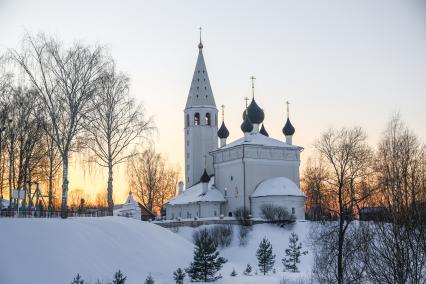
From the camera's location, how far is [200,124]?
70500 millimetres

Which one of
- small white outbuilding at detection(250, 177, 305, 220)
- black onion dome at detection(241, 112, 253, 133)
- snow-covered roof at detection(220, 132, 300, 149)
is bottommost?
small white outbuilding at detection(250, 177, 305, 220)

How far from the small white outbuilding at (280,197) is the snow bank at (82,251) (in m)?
24.5

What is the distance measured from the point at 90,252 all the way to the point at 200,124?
4602 cm

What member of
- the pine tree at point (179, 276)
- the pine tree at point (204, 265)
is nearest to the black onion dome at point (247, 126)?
the pine tree at point (204, 265)

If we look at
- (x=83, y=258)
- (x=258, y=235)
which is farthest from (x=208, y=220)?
(x=83, y=258)

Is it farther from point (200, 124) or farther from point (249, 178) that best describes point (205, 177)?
point (200, 124)

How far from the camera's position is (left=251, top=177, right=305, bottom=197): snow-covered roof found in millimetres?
54812

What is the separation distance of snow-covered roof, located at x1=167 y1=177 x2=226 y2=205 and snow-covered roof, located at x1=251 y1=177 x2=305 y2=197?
16.9ft

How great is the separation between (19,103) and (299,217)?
29.6m

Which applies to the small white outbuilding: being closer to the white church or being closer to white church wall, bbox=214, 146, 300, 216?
the white church

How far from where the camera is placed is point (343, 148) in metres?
34.4

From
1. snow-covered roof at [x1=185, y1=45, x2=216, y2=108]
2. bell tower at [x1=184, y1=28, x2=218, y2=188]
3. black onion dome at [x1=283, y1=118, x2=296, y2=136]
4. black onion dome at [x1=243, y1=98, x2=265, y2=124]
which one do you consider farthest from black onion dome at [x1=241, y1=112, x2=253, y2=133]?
snow-covered roof at [x1=185, y1=45, x2=216, y2=108]

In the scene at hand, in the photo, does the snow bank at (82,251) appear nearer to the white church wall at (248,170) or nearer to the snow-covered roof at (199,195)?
the white church wall at (248,170)

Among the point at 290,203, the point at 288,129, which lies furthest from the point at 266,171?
the point at 288,129
